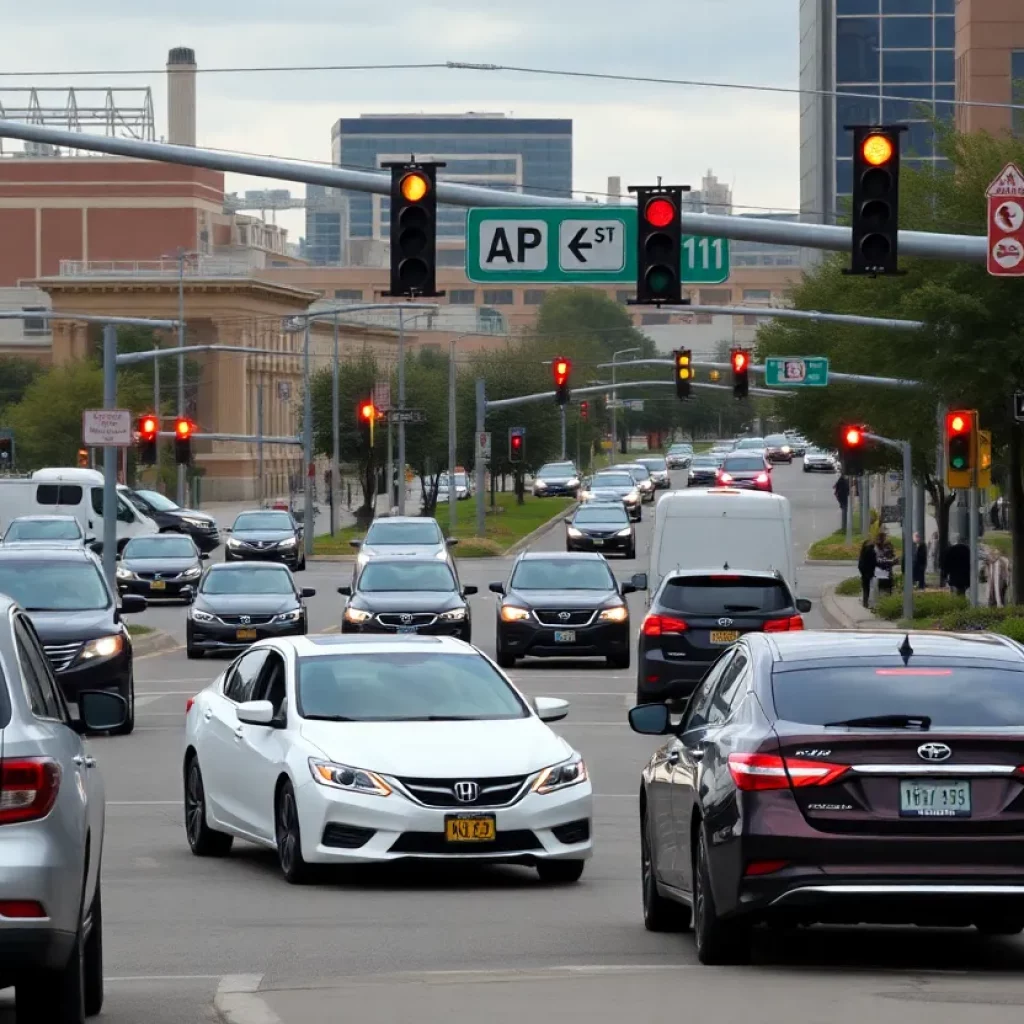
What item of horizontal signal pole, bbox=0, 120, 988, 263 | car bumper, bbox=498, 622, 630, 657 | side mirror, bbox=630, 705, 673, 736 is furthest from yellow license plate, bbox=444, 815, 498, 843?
car bumper, bbox=498, 622, 630, 657

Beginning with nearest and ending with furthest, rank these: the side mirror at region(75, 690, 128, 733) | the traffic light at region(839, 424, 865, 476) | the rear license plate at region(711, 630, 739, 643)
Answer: the side mirror at region(75, 690, 128, 733), the rear license plate at region(711, 630, 739, 643), the traffic light at region(839, 424, 865, 476)

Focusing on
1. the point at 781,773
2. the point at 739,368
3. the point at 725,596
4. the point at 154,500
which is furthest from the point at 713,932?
the point at 154,500

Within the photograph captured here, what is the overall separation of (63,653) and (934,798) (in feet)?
53.9

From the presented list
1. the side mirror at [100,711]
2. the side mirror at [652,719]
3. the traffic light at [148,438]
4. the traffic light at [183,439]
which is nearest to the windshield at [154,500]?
the traffic light at [183,439]

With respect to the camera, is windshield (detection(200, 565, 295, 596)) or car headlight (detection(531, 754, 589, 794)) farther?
windshield (detection(200, 565, 295, 596))

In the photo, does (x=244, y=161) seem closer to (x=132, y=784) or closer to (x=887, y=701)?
(x=132, y=784)

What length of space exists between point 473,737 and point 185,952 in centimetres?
310

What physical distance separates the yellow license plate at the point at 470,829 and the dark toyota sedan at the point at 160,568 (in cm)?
3828

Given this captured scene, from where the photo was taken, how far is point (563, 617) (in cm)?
3503

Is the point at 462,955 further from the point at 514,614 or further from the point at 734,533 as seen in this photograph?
the point at 514,614

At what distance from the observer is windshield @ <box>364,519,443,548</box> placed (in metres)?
50.0

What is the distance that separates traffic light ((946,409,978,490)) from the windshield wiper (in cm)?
2531

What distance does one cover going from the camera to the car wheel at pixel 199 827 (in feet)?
51.6

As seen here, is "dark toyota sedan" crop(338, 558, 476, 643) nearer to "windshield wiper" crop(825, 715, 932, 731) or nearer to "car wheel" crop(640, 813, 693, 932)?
"car wheel" crop(640, 813, 693, 932)
